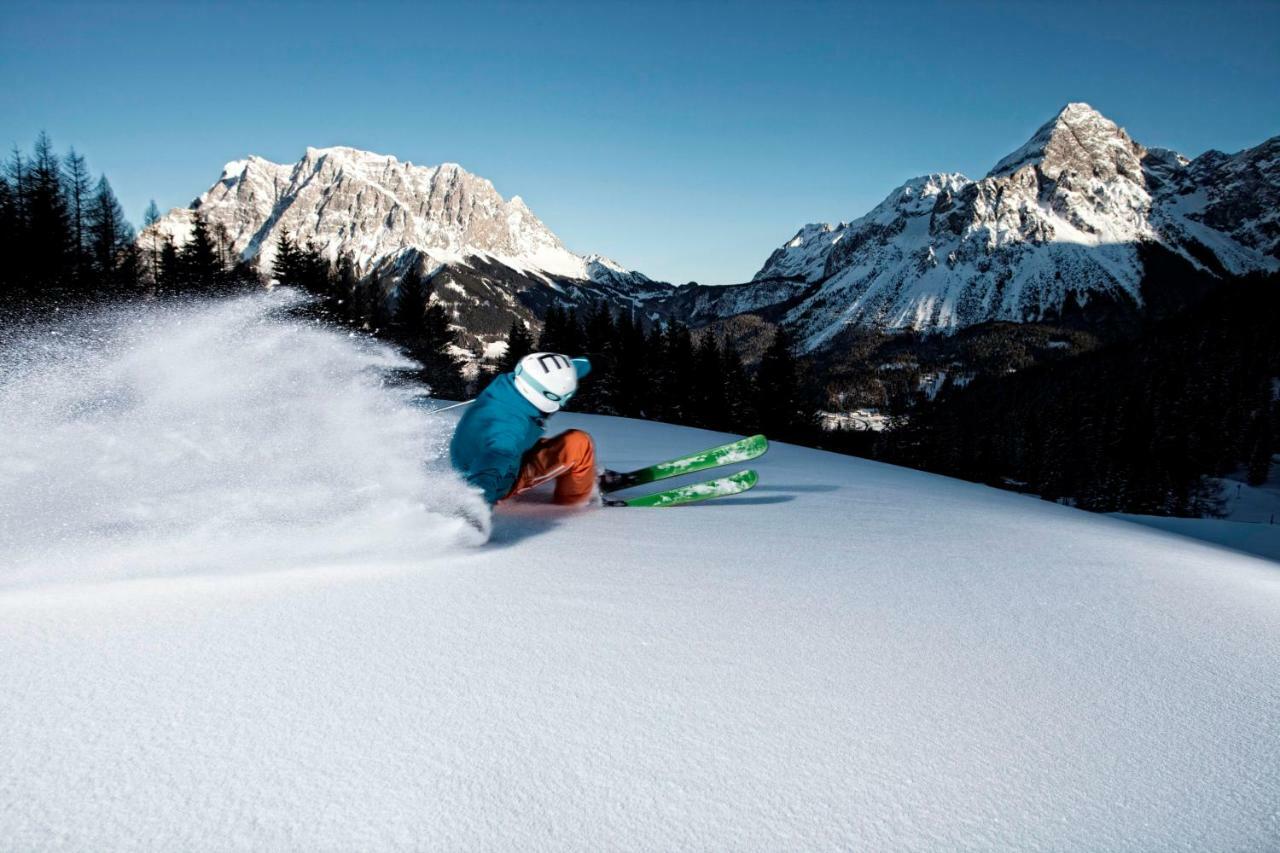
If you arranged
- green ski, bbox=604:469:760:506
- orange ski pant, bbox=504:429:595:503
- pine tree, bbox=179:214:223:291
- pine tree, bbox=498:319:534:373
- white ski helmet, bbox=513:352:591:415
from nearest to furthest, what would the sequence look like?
white ski helmet, bbox=513:352:591:415 < orange ski pant, bbox=504:429:595:503 < green ski, bbox=604:469:760:506 < pine tree, bbox=498:319:534:373 < pine tree, bbox=179:214:223:291

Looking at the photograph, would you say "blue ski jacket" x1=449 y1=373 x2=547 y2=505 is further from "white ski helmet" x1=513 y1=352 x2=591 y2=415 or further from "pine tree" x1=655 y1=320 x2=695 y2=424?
"pine tree" x1=655 y1=320 x2=695 y2=424

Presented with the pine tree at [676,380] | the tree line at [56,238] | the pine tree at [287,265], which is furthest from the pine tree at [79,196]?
the pine tree at [676,380]

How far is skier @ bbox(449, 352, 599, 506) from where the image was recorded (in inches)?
149

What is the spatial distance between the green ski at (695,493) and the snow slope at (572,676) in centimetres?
59

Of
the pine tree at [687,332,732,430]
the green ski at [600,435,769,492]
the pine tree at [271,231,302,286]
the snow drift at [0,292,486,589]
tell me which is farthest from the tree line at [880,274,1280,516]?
the snow drift at [0,292,486,589]

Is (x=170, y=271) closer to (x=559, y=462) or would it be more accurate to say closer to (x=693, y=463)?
(x=693, y=463)

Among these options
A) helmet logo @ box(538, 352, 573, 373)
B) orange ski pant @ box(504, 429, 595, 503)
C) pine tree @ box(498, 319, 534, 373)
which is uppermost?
pine tree @ box(498, 319, 534, 373)

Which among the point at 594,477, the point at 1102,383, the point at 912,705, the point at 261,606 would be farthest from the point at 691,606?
the point at 1102,383

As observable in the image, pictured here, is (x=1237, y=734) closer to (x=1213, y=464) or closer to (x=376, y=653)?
(x=376, y=653)

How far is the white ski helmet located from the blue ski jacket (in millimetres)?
60

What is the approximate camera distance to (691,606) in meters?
2.59

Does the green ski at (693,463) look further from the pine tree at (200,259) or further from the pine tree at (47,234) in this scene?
the pine tree at (200,259)

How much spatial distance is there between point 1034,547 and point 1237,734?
2.49 metres

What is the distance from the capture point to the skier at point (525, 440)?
3797 millimetres
